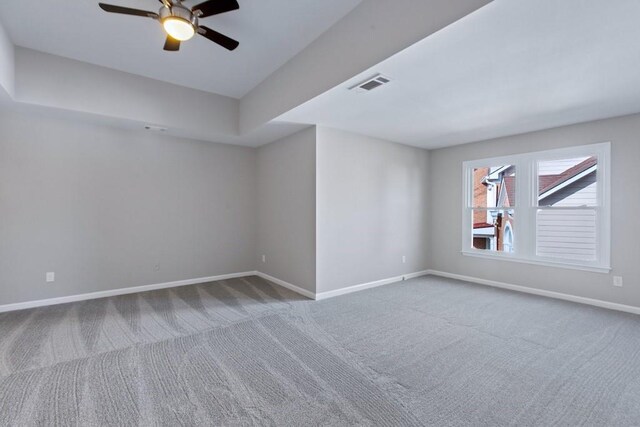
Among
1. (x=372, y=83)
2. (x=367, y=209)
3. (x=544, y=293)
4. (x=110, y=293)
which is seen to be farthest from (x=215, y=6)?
(x=544, y=293)

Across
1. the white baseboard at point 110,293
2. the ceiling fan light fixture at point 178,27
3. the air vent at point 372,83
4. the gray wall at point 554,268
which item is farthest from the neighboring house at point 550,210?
the ceiling fan light fixture at point 178,27

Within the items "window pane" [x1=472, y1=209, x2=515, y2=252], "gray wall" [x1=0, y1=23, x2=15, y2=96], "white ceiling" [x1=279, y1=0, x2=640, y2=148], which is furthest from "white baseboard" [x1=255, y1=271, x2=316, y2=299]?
"gray wall" [x1=0, y1=23, x2=15, y2=96]

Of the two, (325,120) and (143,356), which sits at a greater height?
(325,120)

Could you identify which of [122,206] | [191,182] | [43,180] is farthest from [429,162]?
[43,180]

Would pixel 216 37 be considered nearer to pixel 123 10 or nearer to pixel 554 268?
pixel 123 10

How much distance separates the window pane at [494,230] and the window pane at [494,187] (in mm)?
139

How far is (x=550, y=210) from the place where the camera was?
4.35 meters

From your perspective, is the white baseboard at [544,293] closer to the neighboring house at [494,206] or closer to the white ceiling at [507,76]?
the neighboring house at [494,206]

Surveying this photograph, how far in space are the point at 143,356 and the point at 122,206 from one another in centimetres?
269

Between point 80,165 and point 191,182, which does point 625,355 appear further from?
point 80,165

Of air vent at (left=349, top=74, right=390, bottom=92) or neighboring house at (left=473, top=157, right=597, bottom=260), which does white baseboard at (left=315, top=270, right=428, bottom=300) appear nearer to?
neighboring house at (left=473, top=157, right=597, bottom=260)

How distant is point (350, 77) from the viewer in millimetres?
2664

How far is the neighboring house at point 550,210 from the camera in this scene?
4039mm

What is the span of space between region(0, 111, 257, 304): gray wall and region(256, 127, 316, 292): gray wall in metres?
0.42
